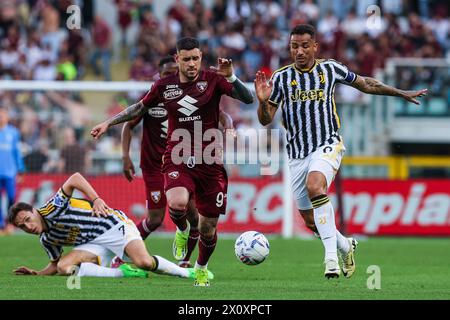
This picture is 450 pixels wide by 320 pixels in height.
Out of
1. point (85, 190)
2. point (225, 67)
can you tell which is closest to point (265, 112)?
point (225, 67)

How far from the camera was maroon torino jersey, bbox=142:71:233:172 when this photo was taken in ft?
35.5

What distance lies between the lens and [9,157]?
A: 20031 millimetres

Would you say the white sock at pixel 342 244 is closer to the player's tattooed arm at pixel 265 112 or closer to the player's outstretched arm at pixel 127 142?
the player's tattooed arm at pixel 265 112

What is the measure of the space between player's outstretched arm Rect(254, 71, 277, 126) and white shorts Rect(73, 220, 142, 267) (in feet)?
6.06

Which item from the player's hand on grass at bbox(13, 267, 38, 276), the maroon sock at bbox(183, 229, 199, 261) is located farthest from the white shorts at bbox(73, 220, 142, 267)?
the maroon sock at bbox(183, 229, 199, 261)

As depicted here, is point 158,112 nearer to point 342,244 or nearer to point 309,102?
point 309,102

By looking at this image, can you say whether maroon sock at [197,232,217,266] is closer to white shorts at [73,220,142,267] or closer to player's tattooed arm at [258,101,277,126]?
white shorts at [73,220,142,267]

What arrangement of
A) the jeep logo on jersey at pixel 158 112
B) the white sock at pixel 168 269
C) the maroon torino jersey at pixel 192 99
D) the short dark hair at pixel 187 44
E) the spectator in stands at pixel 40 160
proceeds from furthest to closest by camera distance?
the spectator in stands at pixel 40 160 → the jeep logo on jersey at pixel 158 112 → the white sock at pixel 168 269 → the maroon torino jersey at pixel 192 99 → the short dark hair at pixel 187 44

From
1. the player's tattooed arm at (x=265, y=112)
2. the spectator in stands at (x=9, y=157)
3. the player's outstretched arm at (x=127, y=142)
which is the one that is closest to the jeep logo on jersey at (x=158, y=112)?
the player's outstretched arm at (x=127, y=142)

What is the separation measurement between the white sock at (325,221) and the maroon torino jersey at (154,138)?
2.85 meters

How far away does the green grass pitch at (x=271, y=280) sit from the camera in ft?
31.6

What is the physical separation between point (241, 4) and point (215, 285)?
18.0m
